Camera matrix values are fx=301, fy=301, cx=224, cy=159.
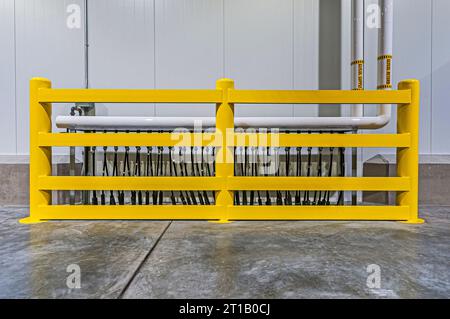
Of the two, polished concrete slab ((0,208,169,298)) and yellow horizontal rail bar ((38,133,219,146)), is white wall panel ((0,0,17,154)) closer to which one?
polished concrete slab ((0,208,169,298))

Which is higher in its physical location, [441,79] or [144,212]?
[441,79]

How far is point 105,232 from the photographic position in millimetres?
1969

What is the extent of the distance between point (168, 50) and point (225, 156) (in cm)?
155

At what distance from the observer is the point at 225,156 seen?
7.20 ft

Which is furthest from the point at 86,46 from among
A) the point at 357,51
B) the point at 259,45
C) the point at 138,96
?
the point at 357,51

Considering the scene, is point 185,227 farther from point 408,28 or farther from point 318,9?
point 408,28

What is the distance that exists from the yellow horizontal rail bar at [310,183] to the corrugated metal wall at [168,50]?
1123 mm

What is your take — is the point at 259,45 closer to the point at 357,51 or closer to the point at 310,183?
the point at 357,51

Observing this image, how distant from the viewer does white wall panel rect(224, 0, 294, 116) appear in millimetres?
3068

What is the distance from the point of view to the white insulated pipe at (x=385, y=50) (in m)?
2.66

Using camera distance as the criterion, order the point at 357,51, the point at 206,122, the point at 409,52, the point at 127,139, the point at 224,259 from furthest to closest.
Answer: the point at 409,52, the point at 357,51, the point at 206,122, the point at 127,139, the point at 224,259

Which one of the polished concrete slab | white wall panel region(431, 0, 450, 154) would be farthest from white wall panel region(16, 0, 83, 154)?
white wall panel region(431, 0, 450, 154)

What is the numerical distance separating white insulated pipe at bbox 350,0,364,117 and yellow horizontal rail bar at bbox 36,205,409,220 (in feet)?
3.33
